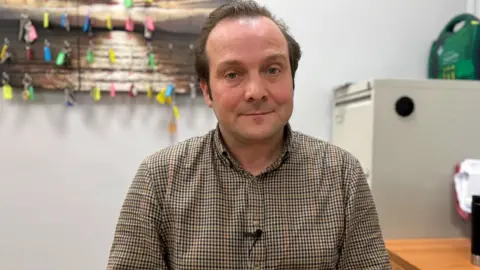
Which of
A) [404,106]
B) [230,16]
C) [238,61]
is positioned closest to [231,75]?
[238,61]

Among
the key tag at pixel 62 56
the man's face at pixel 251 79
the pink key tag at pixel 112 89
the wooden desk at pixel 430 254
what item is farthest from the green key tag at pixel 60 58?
the wooden desk at pixel 430 254

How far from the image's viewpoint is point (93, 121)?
188cm

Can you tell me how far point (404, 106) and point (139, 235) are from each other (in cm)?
100

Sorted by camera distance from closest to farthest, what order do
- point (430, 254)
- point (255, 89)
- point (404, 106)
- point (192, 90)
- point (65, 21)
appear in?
point (255, 89), point (430, 254), point (404, 106), point (65, 21), point (192, 90)

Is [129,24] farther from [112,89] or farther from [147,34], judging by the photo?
[112,89]

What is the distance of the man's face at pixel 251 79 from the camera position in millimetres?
949

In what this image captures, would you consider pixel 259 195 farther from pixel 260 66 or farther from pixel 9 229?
pixel 9 229

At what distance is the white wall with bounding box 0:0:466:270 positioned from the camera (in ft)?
6.05

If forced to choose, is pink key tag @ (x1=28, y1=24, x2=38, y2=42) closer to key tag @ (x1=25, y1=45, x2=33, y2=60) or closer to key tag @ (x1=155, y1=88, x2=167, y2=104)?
key tag @ (x1=25, y1=45, x2=33, y2=60)

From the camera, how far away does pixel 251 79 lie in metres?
0.95

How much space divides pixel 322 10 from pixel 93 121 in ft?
3.79

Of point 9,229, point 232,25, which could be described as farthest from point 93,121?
point 232,25

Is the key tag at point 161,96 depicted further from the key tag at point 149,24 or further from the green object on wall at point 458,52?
the green object on wall at point 458,52

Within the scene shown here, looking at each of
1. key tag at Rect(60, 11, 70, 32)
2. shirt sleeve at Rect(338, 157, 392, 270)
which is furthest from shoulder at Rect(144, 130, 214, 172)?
key tag at Rect(60, 11, 70, 32)
